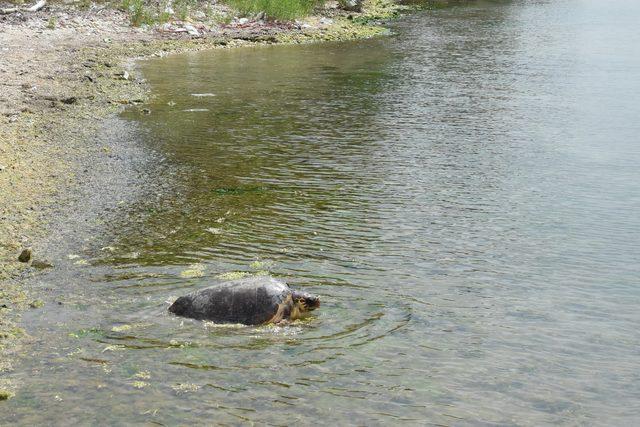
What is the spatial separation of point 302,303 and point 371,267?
6.50 feet

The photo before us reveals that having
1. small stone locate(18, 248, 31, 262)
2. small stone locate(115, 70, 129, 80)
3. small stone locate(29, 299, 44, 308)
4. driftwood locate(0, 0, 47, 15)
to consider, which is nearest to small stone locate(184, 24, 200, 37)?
driftwood locate(0, 0, 47, 15)

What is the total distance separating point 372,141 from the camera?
19938 mm

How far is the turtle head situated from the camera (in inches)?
386

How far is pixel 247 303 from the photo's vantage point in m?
9.66

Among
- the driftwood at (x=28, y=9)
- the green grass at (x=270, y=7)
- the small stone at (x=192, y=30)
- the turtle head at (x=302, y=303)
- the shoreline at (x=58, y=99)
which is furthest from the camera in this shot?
the green grass at (x=270, y=7)

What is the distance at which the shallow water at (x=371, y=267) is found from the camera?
322 inches

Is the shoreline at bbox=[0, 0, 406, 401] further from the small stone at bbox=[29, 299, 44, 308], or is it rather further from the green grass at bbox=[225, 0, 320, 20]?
the green grass at bbox=[225, 0, 320, 20]

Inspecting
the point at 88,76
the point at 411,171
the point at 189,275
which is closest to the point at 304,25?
the point at 88,76

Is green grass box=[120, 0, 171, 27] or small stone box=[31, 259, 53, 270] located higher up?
green grass box=[120, 0, 171, 27]

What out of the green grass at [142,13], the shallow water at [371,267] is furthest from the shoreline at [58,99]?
the shallow water at [371,267]

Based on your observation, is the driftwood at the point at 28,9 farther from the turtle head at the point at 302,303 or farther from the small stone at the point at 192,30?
the turtle head at the point at 302,303

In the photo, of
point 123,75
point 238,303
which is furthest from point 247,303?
point 123,75

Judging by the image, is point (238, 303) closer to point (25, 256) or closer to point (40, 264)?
point (40, 264)

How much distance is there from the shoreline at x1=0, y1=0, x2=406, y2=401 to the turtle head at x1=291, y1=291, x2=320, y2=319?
10.4 ft
